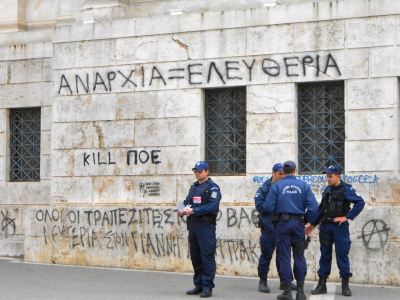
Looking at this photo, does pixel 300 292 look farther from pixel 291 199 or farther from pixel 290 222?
pixel 291 199

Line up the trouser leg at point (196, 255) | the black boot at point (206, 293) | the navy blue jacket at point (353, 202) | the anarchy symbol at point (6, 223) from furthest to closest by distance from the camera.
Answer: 1. the anarchy symbol at point (6, 223)
2. the trouser leg at point (196, 255)
3. the navy blue jacket at point (353, 202)
4. the black boot at point (206, 293)

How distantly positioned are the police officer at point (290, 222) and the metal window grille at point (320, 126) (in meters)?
2.74

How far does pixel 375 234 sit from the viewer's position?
11195 millimetres

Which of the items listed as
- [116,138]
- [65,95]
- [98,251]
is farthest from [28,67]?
[98,251]

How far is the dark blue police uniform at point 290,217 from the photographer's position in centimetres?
922

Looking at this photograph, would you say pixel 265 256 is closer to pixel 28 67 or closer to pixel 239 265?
pixel 239 265

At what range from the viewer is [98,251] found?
1302cm

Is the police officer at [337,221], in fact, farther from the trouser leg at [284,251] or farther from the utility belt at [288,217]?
the trouser leg at [284,251]

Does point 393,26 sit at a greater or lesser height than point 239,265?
greater

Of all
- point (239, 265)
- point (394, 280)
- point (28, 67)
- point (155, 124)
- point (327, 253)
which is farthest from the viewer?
point (28, 67)

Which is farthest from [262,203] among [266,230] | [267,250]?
[267,250]

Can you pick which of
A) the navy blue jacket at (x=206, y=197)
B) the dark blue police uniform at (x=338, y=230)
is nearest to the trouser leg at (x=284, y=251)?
the dark blue police uniform at (x=338, y=230)

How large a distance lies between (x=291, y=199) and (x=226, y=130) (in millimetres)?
3652

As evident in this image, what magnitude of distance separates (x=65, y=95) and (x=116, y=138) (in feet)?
4.46
